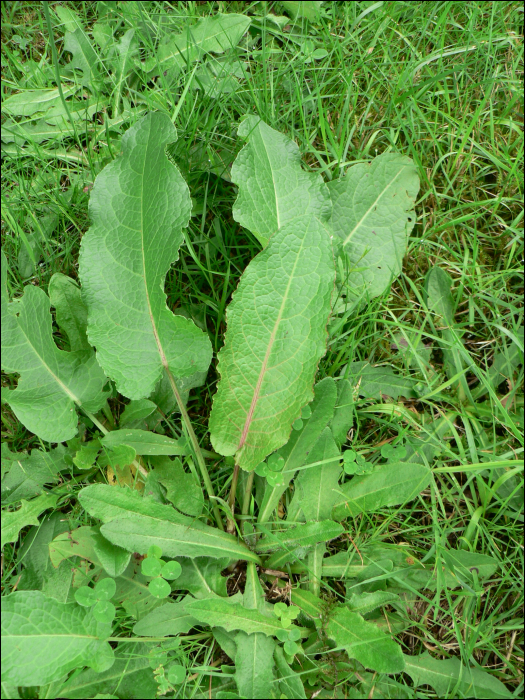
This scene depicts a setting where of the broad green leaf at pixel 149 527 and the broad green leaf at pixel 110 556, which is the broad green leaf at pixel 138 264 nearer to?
the broad green leaf at pixel 149 527

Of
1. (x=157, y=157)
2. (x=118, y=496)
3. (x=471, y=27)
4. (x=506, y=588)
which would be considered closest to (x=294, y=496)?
(x=118, y=496)

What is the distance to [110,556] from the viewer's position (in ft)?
5.95

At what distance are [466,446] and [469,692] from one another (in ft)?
2.86

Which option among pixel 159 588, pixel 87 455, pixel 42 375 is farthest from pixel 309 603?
pixel 42 375

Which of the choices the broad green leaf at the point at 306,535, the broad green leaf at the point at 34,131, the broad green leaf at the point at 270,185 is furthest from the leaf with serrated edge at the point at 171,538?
the broad green leaf at the point at 34,131

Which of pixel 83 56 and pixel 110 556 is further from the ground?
pixel 83 56

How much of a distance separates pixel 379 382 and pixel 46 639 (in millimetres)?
1521

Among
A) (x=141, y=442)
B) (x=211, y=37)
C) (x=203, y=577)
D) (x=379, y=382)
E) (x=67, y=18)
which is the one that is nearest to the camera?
(x=203, y=577)

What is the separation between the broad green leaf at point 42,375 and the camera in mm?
1925

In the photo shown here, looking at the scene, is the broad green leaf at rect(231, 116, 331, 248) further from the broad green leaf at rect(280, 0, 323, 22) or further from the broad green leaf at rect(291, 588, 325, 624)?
the broad green leaf at rect(291, 588, 325, 624)

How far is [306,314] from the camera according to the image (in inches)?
74.7

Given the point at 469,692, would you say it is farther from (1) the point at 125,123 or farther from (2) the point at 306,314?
(1) the point at 125,123

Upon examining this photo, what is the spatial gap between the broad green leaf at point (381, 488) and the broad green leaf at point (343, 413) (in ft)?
0.60

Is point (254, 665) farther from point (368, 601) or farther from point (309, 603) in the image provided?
point (368, 601)
